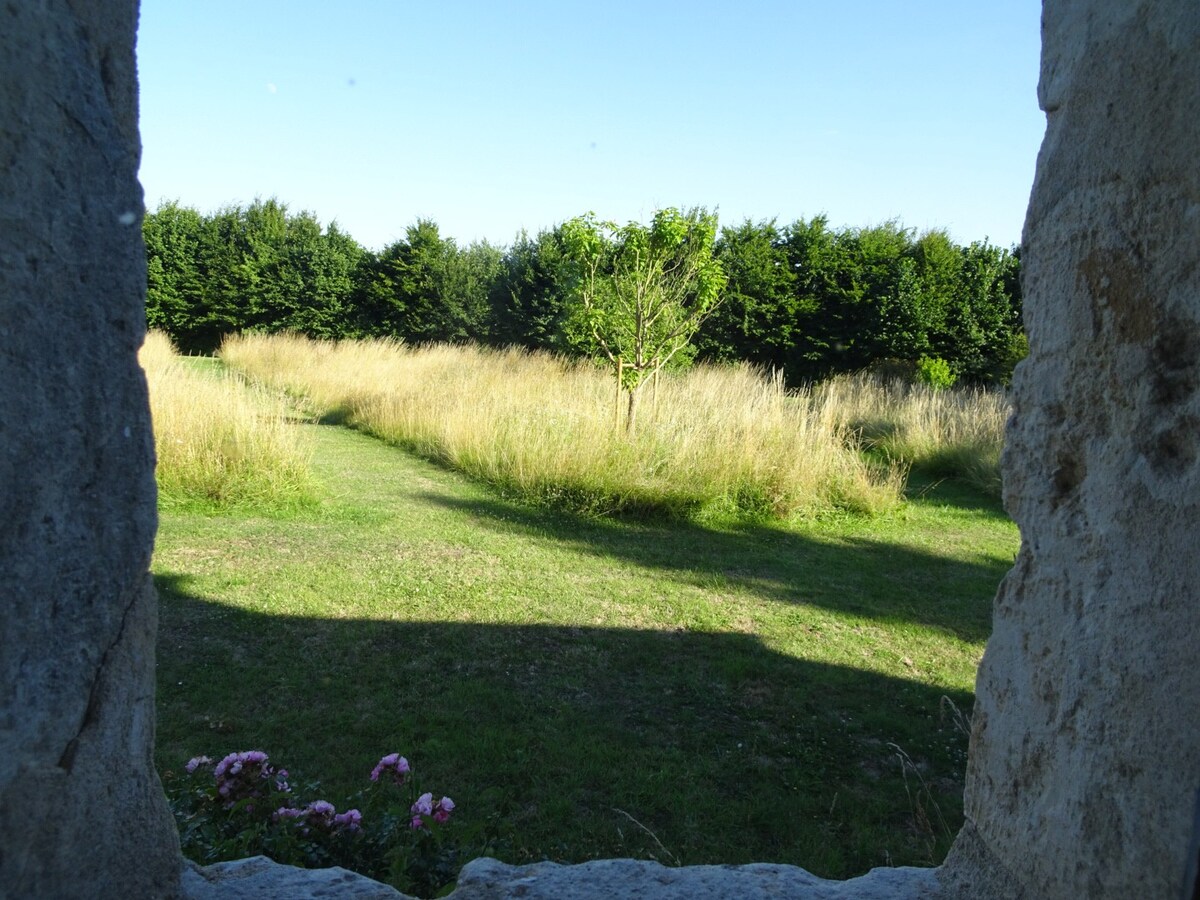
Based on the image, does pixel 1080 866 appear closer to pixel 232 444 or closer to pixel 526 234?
pixel 232 444

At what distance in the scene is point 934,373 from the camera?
17.3m

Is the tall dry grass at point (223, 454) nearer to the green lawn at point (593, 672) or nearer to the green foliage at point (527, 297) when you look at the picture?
the green lawn at point (593, 672)

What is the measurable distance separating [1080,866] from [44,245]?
6.17 ft

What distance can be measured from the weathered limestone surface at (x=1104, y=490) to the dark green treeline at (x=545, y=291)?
916 cm

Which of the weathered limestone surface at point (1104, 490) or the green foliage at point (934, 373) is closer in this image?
the weathered limestone surface at point (1104, 490)

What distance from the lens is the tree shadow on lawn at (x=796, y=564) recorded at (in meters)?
6.54

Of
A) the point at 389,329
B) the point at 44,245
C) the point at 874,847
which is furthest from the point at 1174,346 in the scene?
the point at 389,329

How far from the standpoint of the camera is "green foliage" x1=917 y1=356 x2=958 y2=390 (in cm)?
1730

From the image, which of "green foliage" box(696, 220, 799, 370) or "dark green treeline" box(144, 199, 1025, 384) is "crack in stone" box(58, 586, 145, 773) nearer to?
"dark green treeline" box(144, 199, 1025, 384)

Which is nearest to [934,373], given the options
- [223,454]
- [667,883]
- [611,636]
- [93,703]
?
[223,454]

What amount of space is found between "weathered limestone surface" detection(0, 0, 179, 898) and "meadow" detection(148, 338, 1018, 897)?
1383 mm

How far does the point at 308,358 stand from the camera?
18.8m

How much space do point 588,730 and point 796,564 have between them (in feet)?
12.1

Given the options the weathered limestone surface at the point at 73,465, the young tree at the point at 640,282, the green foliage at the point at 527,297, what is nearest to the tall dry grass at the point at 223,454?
the young tree at the point at 640,282
